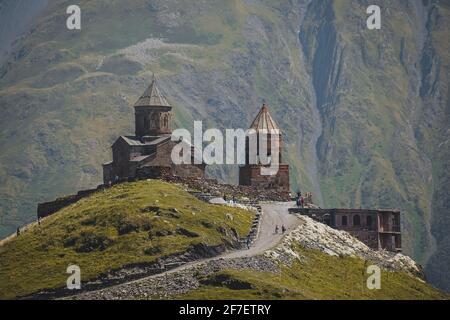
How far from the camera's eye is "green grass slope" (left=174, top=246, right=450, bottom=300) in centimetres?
14812

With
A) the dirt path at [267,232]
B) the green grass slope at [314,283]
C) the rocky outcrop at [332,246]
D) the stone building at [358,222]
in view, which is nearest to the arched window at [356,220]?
the stone building at [358,222]

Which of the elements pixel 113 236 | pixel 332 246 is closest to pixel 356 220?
pixel 332 246

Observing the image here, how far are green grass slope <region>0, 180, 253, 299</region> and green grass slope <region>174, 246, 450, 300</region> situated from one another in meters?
9.27

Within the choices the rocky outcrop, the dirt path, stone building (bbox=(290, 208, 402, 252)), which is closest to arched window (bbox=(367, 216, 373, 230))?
stone building (bbox=(290, 208, 402, 252))

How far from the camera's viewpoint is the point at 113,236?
168 meters

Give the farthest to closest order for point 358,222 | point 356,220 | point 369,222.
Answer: point 369,222, point 356,220, point 358,222

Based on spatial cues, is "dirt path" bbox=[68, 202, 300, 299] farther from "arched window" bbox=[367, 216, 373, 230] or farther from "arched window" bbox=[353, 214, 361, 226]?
"arched window" bbox=[367, 216, 373, 230]

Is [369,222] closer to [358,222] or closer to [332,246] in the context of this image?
[358,222]

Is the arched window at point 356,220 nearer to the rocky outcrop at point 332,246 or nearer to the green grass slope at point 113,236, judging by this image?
the rocky outcrop at point 332,246

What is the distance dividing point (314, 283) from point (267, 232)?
728 inches

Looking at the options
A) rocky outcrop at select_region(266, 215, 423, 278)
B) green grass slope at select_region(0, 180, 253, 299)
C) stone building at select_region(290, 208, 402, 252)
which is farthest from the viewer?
stone building at select_region(290, 208, 402, 252)
